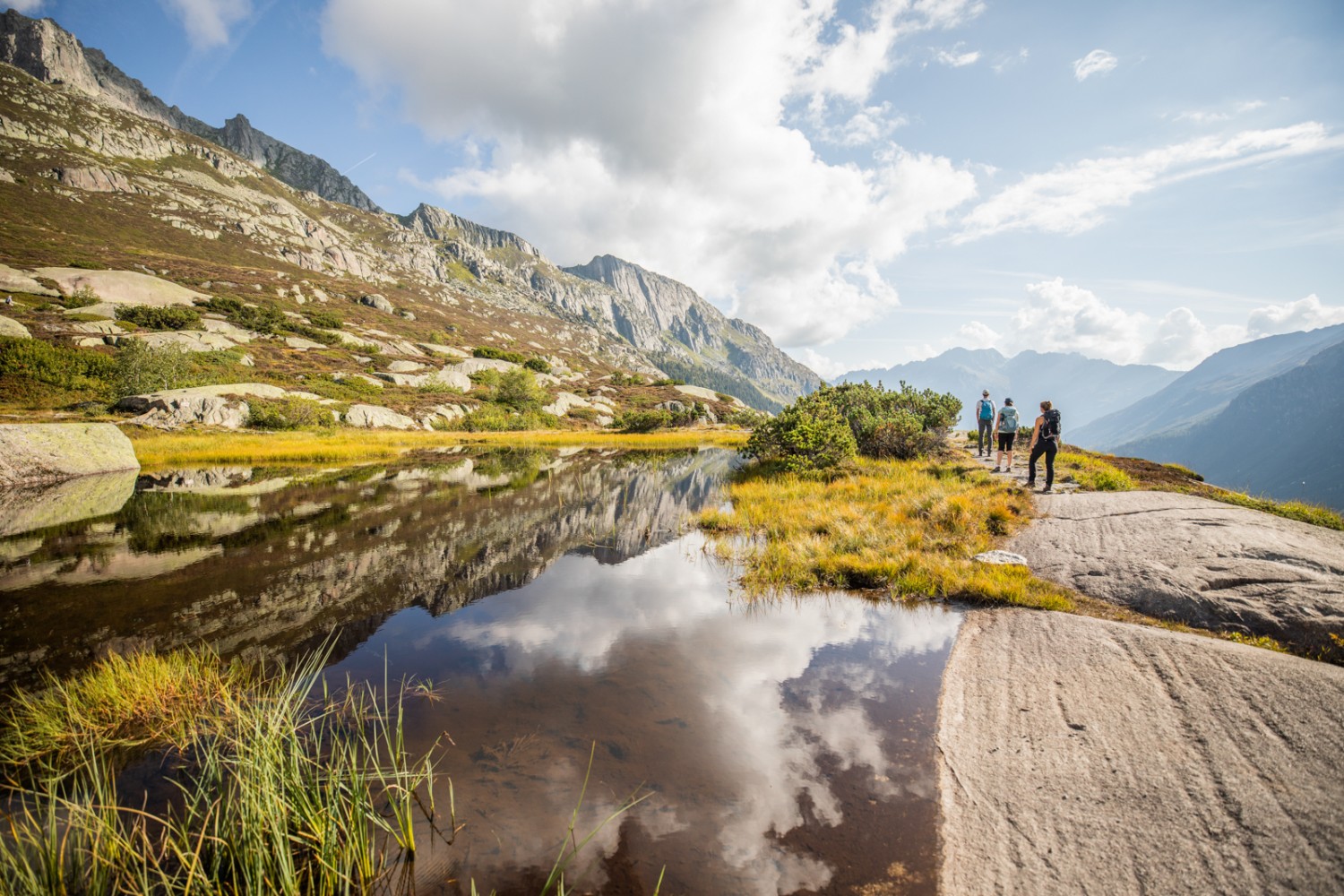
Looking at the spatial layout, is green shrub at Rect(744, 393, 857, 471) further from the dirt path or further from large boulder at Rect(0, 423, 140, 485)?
large boulder at Rect(0, 423, 140, 485)

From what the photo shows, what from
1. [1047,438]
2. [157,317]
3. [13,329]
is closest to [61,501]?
[1047,438]

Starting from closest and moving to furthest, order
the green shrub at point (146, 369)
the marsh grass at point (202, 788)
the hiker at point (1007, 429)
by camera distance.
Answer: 1. the marsh grass at point (202, 788)
2. the hiker at point (1007, 429)
3. the green shrub at point (146, 369)

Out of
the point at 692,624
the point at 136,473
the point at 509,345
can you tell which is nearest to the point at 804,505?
the point at 692,624

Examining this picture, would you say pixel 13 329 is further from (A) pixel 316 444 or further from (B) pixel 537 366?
(B) pixel 537 366

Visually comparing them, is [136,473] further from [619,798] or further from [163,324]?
[163,324]

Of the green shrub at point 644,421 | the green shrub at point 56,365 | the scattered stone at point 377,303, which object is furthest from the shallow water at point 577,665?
the scattered stone at point 377,303

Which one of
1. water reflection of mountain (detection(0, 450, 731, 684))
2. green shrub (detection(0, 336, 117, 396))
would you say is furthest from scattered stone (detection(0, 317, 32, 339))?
water reflection of mountain (detection(0, 450, 731, 684))

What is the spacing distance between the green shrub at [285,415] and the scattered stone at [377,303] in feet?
288

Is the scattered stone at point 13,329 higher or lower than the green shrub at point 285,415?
higher

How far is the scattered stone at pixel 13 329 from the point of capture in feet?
139

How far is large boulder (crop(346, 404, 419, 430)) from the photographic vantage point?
47.2 metres

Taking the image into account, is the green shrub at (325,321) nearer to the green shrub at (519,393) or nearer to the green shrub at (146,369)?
the green shrub at (519,393)

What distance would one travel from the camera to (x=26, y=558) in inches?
414

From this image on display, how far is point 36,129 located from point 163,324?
15755cm
